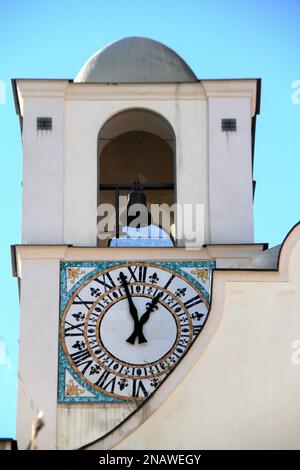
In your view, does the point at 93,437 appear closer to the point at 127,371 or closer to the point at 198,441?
the point at 127,371

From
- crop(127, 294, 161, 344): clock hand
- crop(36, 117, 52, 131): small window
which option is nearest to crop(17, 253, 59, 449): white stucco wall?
crop(127, 294, 161, 344): clock hand

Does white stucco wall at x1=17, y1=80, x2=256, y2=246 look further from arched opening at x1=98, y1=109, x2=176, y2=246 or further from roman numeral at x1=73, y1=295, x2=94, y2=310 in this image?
roman numeral at x1=73, y1=295, x2=94, y2=310

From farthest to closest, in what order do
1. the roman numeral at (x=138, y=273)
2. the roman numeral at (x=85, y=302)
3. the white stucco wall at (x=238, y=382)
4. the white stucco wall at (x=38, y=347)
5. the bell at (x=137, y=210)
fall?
the bell at (x=137, y=210)
the roman numeral at (x=138, y=273)
the roman numeral at (x=85, y=302)
the white stucco wall at (x=38, y=347)
the white stucco wall at (x=238, y=382)

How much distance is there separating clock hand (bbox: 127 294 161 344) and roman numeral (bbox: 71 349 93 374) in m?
0.50

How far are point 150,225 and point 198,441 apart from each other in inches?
260

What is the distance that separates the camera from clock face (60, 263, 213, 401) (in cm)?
2300

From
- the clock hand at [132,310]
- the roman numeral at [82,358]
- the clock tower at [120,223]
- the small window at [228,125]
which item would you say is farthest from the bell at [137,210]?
the roman numeral at [82,358]

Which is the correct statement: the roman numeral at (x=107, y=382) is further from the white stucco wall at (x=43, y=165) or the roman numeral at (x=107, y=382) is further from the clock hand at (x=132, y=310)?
the white stucco wall at (x=43, y=165)

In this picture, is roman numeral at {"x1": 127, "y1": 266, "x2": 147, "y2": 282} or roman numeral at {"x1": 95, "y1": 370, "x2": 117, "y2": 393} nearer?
roman numeral at {"x1": 95, "y1": 370, "x2": 117, "y2": 393}

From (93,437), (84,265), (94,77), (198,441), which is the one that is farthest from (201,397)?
(94,77)

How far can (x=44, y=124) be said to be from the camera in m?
25.1

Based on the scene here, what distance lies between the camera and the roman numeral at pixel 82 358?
2311cm

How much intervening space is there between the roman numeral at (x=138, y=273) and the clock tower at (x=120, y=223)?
2cm

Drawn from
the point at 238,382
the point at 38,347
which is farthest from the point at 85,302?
the point at 238,382
